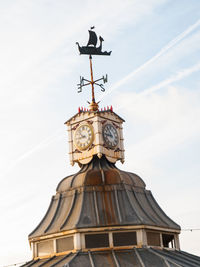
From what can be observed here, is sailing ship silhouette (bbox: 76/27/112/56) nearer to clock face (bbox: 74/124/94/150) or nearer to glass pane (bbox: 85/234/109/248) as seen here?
clock face (bbox: 74/124/94/150)

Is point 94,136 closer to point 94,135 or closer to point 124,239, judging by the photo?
point 94,135

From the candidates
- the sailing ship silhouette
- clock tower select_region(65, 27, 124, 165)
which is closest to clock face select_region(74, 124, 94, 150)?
clock tower select_region(65, 27, 124, 165)

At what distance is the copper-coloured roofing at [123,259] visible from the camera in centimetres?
4138

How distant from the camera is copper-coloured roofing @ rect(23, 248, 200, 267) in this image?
41375mm

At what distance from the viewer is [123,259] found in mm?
42125

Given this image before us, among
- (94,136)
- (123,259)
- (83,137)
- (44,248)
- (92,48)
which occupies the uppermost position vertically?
(92,48)

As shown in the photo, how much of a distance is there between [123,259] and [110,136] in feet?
42.2

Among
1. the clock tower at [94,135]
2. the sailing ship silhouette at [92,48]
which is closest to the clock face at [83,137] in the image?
the clock tower at [94,135]

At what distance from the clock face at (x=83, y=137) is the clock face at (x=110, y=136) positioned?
4.23 feet

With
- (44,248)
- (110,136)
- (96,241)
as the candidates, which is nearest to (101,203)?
(96,241)

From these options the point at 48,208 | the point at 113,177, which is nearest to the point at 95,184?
the point at 113,177

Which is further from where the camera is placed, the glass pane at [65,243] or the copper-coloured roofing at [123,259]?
the glass pane at [65,243]

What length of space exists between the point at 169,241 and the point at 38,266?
38.9ft

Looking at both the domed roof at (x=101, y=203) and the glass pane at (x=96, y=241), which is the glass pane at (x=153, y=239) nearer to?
the domed roof at (x=101, y=203)
